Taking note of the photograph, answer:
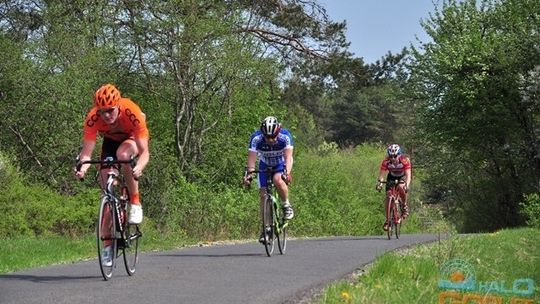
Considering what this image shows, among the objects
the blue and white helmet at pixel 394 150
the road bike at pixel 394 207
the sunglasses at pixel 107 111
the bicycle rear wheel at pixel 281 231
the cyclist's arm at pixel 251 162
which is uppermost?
the blue and white helmet at pixel 394 150

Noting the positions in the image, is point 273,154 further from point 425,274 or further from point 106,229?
point 106,229

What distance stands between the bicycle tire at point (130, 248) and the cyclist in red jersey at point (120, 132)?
0.18 metres

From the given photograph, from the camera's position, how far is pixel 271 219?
1198 cm

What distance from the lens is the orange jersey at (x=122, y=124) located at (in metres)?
8.84

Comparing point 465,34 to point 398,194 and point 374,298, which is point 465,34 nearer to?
point 398,194

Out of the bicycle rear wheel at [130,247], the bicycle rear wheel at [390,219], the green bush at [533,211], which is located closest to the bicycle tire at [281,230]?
the bicycle rear wheel at [130,247]

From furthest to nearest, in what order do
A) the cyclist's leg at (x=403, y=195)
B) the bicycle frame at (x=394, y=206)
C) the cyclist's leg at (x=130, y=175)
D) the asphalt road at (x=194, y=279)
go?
the cyclist's leg at (x=403, y=195), the bicycle frame at (x=394, y=206), the cyclist's leg at (x=130, y=175), the asphalt road at (x=194, y=279)

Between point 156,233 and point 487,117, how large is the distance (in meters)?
20.6

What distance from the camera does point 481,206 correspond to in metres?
37.9

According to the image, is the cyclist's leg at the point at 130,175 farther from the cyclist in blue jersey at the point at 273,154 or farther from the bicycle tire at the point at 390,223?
the bicycle tire at the point at 390,223

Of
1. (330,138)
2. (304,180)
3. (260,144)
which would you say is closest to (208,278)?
(260,144)

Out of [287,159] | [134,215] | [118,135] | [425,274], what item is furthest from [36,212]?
[425,274]

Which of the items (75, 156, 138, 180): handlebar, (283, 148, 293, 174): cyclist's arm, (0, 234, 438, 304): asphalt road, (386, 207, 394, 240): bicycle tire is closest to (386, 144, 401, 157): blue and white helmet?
(386, 207, 394, 240): bicycle tire

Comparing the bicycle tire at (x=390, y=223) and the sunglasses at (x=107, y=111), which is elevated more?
the sunglasses at (x=107, y=111)
